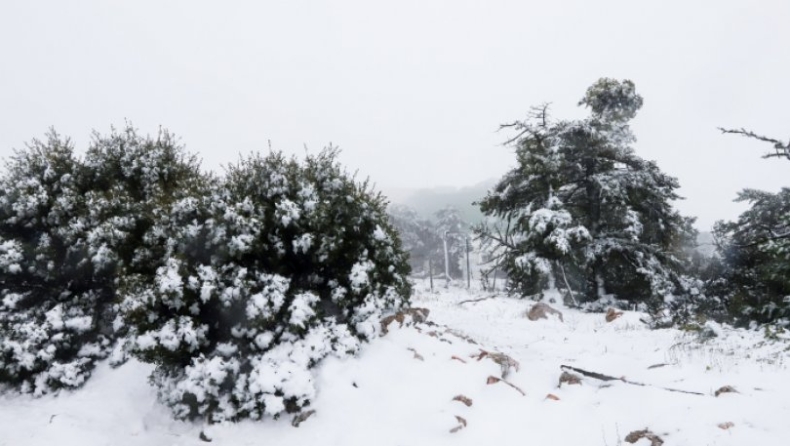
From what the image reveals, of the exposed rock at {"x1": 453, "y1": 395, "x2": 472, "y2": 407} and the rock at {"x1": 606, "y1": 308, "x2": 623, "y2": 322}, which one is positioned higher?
the rock at {"x1": 606, "y1": 308, "x2": 623, "y2": 322}

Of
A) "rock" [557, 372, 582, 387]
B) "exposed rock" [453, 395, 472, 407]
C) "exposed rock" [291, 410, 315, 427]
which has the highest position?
"rock" [557, 372, 582, 387]

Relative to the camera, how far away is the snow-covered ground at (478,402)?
5.42 meters

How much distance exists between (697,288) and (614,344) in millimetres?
7418

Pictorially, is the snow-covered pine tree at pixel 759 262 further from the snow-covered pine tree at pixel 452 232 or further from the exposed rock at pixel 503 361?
the snow-covered pine tree at pixel 452 232

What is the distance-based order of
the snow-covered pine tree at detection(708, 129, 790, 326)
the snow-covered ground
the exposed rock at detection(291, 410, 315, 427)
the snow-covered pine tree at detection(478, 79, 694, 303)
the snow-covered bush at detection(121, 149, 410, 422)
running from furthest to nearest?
the snow-covered pine tree at detection(478, 79, 694, 303) → the snow-covered pine tree at detection(708, 129, 790, 326) → the snow-covered bush at detection(121, 149, 410, 422) → the exposed rock at detection(291, 410, 315, 427) → the snow-covered ground

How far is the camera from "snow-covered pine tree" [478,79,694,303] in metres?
14.5

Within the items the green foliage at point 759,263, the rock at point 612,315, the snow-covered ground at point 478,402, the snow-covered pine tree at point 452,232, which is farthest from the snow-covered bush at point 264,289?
the snow-covered pine tree at point 452,232

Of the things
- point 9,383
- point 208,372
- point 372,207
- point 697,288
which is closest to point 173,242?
point 208,372

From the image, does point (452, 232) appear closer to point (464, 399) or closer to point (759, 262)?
point (759, 262)

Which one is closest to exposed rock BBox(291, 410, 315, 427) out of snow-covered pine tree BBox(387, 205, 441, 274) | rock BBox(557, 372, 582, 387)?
rock BBox(557, 372, 582, 387)

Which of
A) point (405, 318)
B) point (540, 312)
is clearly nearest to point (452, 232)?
point (540, 312)

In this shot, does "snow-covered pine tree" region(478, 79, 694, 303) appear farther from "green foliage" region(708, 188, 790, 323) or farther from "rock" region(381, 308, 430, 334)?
"rock" region(381, 308, 430, 334)

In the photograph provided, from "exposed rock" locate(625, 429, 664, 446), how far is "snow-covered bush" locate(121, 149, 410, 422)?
435cm

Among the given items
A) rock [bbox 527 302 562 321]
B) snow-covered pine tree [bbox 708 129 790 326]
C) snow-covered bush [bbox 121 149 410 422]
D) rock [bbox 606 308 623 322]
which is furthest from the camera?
rock [bbox 527 302 562 321]
